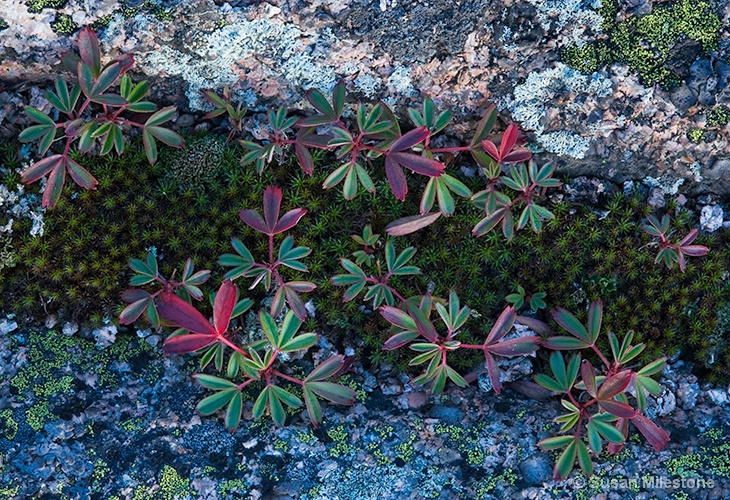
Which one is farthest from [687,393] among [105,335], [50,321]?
[50,321]

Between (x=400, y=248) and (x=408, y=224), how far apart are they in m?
0.25

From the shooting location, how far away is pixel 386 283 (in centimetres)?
379

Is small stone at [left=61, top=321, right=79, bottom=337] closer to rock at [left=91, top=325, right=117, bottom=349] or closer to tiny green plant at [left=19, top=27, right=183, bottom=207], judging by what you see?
rock at [left=91, top=325, right=117, bottom=349]

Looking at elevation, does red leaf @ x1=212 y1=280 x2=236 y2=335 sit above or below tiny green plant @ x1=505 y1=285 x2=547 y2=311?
A: above

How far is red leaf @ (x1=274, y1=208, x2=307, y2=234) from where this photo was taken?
3.51 metres

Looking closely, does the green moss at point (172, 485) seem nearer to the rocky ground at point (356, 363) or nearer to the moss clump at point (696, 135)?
the rocky ground at point (356, 363)

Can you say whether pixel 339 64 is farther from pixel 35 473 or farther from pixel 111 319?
pixel 35 473

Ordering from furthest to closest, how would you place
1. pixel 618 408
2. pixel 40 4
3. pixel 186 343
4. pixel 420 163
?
pixel 40 4 < pixel 420 163 < pixel 618 408 < pixel 186 343

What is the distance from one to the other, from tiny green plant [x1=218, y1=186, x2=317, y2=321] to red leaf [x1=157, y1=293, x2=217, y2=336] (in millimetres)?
347

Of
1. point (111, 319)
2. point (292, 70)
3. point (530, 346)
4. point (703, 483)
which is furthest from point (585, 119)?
point (111, 319)

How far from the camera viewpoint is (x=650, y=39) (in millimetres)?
3713

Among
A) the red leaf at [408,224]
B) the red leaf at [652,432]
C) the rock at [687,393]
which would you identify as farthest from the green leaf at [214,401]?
the rock at [687,393]

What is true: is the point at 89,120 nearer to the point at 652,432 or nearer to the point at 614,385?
the point at 614,385

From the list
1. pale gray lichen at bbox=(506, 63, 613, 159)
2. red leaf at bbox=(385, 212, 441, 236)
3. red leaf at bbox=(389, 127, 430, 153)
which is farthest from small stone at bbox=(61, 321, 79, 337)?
pale gray lichen at bbox=(506, 63, 613, 159)
